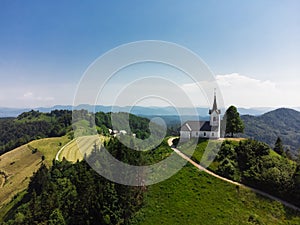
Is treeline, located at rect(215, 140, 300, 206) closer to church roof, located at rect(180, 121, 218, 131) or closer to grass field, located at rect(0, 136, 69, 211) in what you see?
church roof, located at rect(180, 121, 218, 131)

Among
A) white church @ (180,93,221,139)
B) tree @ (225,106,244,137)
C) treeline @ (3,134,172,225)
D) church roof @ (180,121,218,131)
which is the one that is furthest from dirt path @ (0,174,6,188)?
tree @ (225,106,244,137)

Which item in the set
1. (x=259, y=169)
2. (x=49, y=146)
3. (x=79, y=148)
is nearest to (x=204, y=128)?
(x=259, y=169)

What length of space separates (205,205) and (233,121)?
2477 centimetres

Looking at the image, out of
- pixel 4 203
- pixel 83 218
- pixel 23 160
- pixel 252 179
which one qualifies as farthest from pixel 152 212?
pixel 23 160

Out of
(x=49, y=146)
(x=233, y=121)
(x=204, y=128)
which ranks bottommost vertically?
(x=49, y=146)

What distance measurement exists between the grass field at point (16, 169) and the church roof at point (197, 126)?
64497 millimetres

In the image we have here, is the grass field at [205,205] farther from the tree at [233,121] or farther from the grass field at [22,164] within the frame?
the grass field at [22,164]

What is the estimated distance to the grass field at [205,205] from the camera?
111 ft

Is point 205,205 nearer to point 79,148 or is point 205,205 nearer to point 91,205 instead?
point 91,205

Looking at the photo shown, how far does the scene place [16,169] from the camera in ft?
357

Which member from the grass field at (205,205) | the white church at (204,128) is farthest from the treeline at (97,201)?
the white church at (204,128)

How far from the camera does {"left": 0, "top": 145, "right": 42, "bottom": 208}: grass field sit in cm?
8738

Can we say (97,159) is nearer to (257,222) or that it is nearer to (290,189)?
(257,222)

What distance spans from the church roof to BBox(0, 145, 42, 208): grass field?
64.5 m
